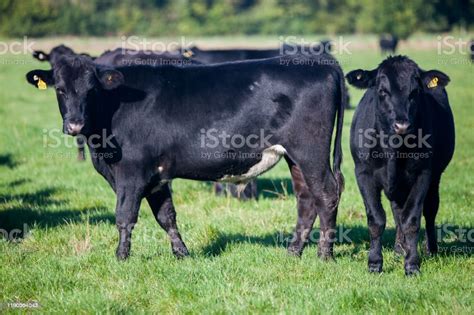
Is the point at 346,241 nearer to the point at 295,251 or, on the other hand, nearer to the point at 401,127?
the point at 295,251

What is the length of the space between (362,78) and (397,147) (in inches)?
32.4

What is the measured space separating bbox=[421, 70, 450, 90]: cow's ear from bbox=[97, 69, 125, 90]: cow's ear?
3.14 meters

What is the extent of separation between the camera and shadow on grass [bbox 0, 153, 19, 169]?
13415 millimetres

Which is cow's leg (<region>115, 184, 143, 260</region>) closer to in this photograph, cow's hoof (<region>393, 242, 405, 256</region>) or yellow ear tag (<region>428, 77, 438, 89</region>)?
cow's hoof (<region>393, 242, 405, 256</region>)

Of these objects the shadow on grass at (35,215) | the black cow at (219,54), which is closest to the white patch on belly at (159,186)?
the shadow on grass at (35,215)

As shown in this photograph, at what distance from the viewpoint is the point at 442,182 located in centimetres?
1142

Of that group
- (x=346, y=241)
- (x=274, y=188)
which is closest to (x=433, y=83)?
(x=346, y=241)

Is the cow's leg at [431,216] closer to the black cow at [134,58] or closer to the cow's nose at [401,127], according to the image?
the cow's nose at [401,127]

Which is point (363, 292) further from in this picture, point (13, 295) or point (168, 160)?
point (13, 295)

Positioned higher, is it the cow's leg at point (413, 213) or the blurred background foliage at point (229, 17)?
the cow's leg at point (413, 213)

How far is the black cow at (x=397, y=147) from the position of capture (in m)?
6.48

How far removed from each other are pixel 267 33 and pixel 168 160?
75112mm

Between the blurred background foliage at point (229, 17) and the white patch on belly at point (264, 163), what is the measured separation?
64485 mm

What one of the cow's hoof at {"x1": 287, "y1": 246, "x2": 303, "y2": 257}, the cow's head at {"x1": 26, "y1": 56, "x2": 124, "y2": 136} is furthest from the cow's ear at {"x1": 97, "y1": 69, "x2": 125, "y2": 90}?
the cow's hoof at {"x1": 287, "y1": 246, "x2": 303, "y2": 257}
